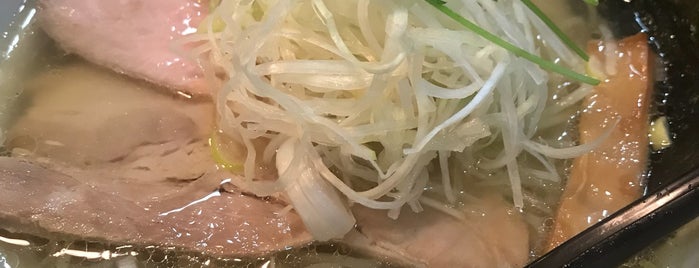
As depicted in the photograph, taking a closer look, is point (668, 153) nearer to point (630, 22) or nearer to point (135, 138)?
point (630, 22)

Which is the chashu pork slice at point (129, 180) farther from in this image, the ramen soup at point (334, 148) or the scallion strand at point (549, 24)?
the scallion strand at point (549, 24)

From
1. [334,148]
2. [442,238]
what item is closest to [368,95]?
[334,148]

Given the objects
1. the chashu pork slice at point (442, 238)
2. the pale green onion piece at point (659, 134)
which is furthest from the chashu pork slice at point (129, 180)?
the pale green onion piece at point (659, 134)

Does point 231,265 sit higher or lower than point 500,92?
lower

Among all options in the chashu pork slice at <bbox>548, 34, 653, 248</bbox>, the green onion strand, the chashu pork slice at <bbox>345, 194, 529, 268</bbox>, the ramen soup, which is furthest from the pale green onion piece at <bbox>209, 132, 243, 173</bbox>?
the chashu pork slice at <bbox>548, 34, 653, 248</bbox>

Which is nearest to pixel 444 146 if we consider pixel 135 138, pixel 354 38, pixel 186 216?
pixel 354 38
